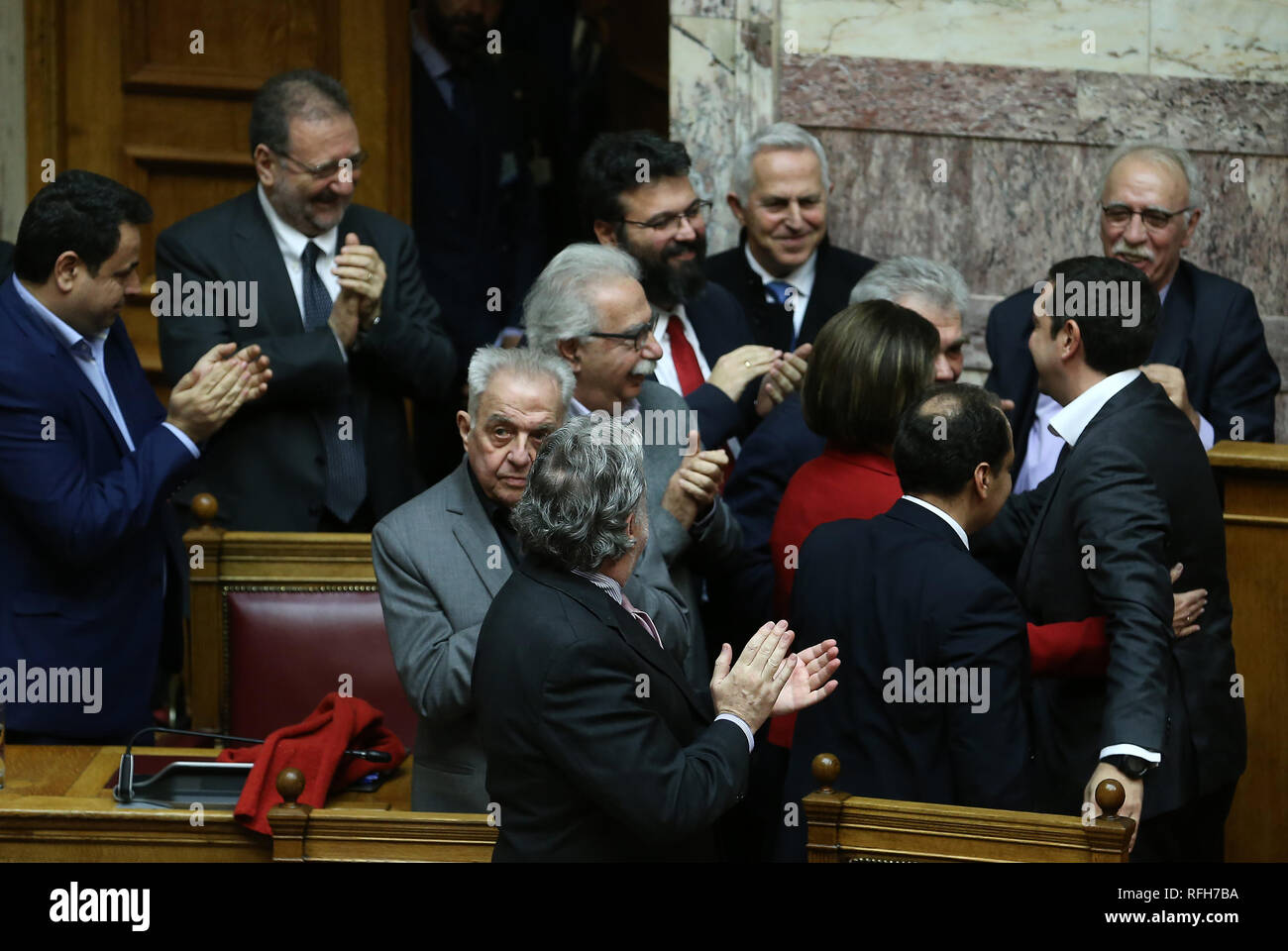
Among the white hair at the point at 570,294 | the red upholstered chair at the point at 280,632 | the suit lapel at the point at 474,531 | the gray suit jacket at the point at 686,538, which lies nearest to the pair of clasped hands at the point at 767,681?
the suit lapel at the point at 474,531

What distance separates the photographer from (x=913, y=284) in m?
4.25

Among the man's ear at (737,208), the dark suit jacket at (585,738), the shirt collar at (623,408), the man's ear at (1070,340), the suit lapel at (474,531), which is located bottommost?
the dark suit jacket at (585,738)

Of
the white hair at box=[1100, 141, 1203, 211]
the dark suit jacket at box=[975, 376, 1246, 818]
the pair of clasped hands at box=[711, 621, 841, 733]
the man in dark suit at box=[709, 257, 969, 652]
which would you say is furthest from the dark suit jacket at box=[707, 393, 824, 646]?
the white hair at box=[1100, 141, 1203, 211]

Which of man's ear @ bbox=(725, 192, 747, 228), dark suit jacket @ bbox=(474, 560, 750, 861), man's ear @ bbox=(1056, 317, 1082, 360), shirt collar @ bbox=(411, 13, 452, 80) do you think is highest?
shirt collar @ bbox=(411, 13, 452, 80)

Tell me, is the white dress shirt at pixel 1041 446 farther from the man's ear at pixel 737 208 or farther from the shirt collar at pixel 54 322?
the shirt collar at pixel 54 322

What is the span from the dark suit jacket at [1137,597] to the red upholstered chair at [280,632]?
1.52 meters

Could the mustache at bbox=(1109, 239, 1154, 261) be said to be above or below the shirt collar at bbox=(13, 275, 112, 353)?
above

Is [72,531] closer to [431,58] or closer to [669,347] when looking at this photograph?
[669,347]

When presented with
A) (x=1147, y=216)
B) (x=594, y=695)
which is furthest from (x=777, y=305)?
(x=594, y=695)

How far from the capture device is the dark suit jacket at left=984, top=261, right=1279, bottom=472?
4559 mm

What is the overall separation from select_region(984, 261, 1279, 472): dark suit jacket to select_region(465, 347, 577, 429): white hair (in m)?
1.52

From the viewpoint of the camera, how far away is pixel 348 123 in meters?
4.51

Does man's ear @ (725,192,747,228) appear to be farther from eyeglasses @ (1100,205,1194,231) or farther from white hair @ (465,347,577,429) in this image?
white hair @ (465,347,577,429)

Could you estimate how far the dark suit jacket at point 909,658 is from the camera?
9.81 ft
